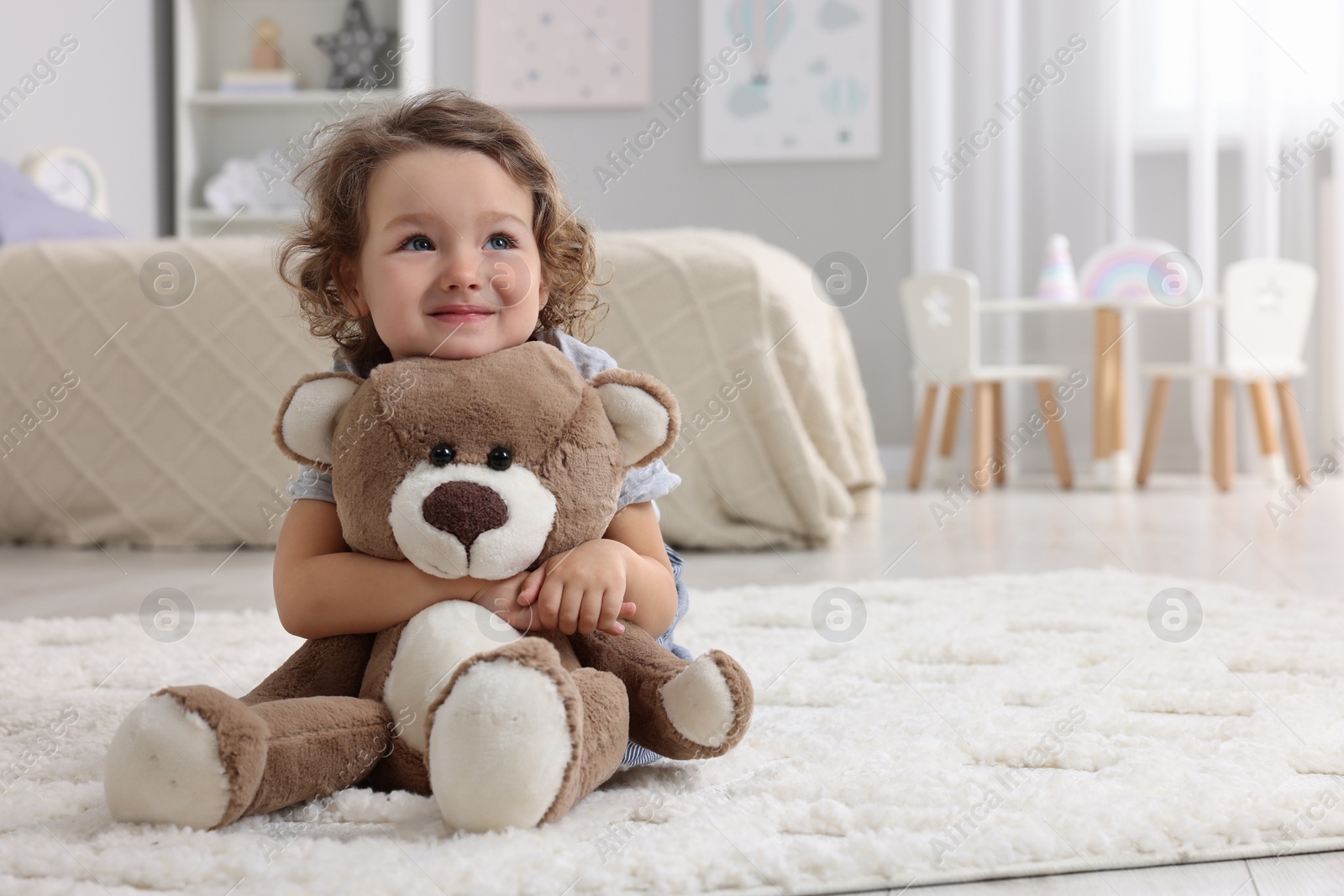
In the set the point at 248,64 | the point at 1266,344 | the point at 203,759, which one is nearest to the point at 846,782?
the point at 203,759

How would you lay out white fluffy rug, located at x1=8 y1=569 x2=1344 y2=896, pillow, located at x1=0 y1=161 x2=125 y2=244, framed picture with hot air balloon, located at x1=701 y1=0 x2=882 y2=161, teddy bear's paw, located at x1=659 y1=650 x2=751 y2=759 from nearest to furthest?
white fluffy rug, located at x1=8 y1=569 x2=1344 y2=896 < teddy bear's paw, located at x1=659 y1=650 x2=751 y2=759 < pillow, located at x1=0 y1=161 x2=125 y2=244 < framed picture with hot air balloon, located at x1=701 y1=0 x2=882 y2=161

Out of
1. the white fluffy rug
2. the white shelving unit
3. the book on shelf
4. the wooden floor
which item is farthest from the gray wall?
the white fluffy rug

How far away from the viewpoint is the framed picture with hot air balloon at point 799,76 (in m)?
3.64

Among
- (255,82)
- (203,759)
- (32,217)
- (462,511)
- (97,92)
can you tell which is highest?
Result: (255,82)

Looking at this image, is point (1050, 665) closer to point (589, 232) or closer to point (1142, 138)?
point (589, 232)

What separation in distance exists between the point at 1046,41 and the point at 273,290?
8.66 feet

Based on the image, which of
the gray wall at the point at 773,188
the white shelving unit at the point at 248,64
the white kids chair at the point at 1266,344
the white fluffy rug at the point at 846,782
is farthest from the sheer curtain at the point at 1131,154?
the white fluffy rug at the point at 846,782

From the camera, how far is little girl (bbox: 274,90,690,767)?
0.65 metres

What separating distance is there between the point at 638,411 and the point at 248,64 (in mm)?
3395

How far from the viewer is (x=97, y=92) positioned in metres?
3.10

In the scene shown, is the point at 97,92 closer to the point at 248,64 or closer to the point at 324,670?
the point at 248,64

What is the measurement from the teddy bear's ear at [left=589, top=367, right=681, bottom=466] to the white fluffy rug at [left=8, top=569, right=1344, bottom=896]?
196mm

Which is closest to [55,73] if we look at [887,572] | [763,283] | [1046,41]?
[763,283]

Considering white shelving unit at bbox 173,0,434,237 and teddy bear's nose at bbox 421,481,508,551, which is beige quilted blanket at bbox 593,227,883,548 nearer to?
teddy bear's nose at bbox 421,481,508,551
